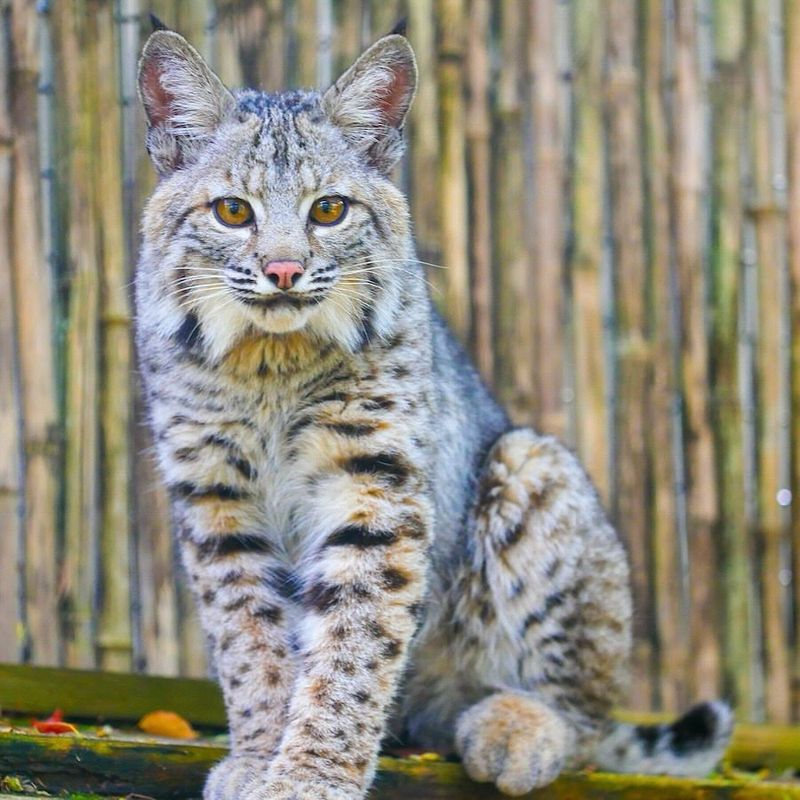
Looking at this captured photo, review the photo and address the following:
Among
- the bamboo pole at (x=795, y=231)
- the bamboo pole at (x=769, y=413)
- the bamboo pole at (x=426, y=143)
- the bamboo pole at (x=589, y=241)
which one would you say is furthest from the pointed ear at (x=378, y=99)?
the bamboo pole at (x=795, y=231)

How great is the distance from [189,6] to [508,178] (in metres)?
1.40

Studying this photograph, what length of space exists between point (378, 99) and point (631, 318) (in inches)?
78.1

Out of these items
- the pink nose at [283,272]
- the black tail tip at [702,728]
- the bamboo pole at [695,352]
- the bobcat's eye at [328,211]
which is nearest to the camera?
the pink nose at [283,272]

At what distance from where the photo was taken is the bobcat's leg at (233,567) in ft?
14.6

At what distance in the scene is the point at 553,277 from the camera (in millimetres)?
6254

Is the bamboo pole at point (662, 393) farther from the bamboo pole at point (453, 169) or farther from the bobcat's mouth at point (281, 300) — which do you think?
the bobcat's mouth at point (281, 300)

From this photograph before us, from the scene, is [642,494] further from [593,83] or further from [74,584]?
[74,584]

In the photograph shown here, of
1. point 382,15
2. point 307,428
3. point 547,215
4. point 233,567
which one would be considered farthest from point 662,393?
point 233,567

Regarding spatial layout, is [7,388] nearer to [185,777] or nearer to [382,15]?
[185,777]

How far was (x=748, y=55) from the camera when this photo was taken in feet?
20.9

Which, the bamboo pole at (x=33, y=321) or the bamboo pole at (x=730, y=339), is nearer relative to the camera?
the bamboo pole at (x=33, y=321)

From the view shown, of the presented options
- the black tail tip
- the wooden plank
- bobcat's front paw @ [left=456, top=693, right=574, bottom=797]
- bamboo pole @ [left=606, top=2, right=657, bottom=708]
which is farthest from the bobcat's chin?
bamboo pole @ [left=606, top=2, right=657, bottom=708]

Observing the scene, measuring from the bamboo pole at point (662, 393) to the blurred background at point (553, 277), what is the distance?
0.01m

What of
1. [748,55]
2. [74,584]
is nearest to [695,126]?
[748,55]
